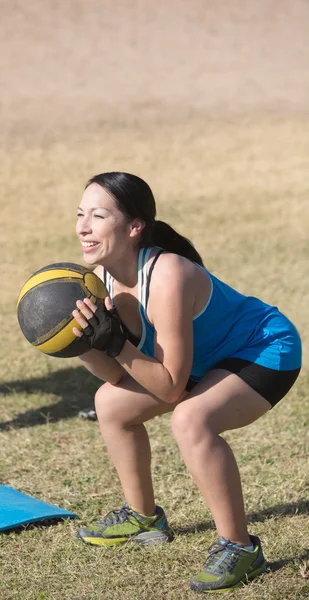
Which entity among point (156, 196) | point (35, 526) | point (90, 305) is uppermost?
point (90, 305)

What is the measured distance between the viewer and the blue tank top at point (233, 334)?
12.5ft

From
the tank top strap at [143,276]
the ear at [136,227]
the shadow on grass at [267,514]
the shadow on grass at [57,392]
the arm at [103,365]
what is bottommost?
the shadow on grass at [57,392]

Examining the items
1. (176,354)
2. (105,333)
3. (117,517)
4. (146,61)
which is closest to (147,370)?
(176,354)

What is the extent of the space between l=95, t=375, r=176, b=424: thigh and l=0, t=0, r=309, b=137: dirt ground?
1296 centimetres

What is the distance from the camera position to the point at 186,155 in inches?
612

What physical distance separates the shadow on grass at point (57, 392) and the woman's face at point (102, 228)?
2.42m

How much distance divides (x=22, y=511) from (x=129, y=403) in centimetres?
93

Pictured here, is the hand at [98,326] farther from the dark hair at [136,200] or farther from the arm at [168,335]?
the dark hair at [136,200]

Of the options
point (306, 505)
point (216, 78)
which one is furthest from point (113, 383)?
point (216, 78)

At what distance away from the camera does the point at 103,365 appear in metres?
3.91

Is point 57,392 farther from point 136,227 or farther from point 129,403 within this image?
point 136,227

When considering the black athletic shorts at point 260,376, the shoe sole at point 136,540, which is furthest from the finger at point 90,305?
the shoe sole at point 136,540

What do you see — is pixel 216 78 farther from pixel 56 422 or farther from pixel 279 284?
pixel 56 422

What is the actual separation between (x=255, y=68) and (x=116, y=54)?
3.13 m
